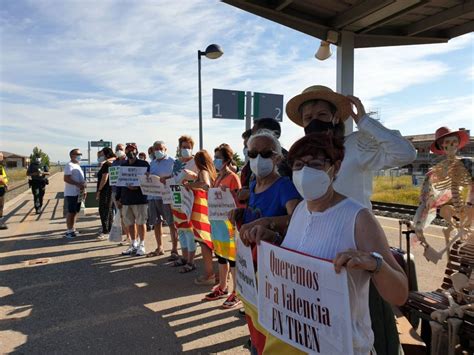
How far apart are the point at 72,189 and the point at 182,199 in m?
4.31

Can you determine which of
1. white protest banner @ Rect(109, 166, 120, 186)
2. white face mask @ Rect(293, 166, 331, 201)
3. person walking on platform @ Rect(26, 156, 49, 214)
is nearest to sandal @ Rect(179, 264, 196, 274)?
white protest banner @ Rect(109, 166, 120, 186)

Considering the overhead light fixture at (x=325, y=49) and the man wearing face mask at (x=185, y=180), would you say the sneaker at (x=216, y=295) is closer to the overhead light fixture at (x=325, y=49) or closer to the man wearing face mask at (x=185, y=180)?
the man wearing face mask at (x=185, y=180)

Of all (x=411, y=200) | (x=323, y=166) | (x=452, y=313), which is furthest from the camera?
(x=411, y=200)

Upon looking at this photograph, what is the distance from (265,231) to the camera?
7.10 feet

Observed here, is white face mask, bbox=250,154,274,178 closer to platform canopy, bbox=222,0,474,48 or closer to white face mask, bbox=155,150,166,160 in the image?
platform canopy, bbox=222,0,474,48

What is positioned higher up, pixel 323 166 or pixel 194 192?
pixel 323 166

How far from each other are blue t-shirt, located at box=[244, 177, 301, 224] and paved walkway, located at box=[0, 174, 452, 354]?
1.70 metres

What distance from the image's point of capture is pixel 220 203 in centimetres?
442

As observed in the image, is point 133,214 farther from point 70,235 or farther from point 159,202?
point 70,235

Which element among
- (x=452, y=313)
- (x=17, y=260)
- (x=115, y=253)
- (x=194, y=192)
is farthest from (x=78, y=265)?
(x=452, y=313)

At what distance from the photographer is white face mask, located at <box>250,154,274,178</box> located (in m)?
2.65

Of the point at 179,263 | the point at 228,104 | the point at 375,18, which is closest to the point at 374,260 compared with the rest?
the point at 375,18

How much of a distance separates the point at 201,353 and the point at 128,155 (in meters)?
4.76

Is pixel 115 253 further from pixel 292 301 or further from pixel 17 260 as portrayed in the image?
pixel 292 301
